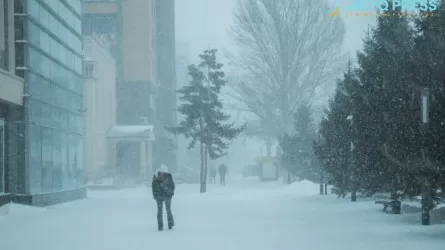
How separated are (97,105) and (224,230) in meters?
31.3

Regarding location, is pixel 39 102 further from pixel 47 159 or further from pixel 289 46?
pixel 289 46

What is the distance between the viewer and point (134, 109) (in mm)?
53000

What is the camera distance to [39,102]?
70.5 ft

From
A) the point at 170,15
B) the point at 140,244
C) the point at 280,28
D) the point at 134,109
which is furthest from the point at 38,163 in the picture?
the point at 170,15

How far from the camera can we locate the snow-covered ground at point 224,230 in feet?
36.4

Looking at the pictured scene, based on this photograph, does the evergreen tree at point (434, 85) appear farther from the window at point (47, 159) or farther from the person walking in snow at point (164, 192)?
the window at point (47, 159)

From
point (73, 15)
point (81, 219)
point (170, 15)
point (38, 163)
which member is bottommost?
point (81, 219)

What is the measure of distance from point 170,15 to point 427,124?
182 feet

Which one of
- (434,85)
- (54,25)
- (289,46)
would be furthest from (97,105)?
(434,85)

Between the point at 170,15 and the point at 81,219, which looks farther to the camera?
the point at 170,15

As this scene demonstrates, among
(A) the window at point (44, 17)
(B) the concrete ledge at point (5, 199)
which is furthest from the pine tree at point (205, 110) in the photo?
(B) the concrete ledge at point (5, 199)

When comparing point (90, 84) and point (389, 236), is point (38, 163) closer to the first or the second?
point (389, 236)

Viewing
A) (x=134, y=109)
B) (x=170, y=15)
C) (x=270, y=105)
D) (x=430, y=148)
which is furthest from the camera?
(x=170, y=15)

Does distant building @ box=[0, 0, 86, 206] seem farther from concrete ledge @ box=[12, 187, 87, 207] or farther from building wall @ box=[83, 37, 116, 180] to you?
building wall @ box=[83, 37, 116, 180]
